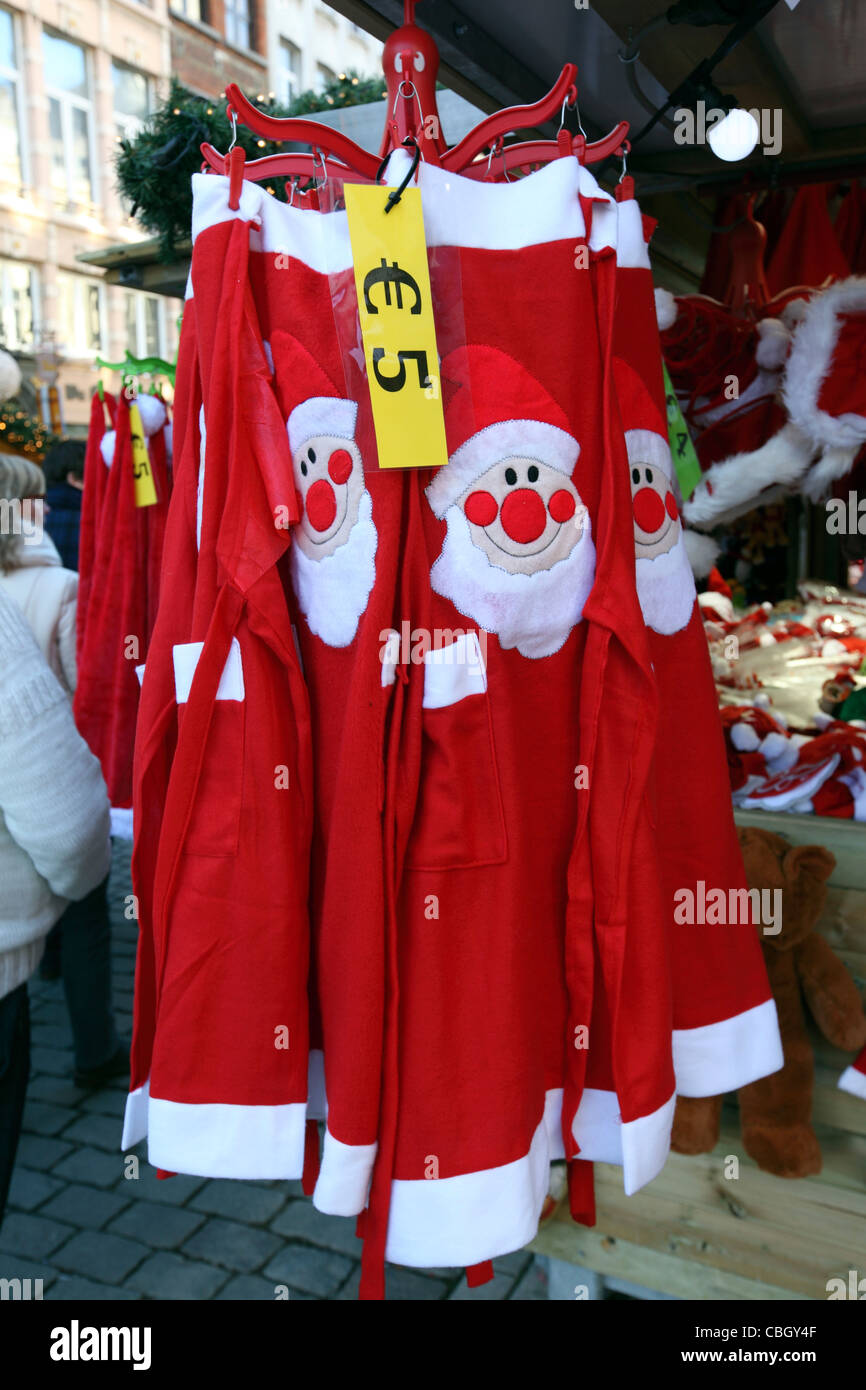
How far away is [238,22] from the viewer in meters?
17.3

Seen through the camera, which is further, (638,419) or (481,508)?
(638,419)

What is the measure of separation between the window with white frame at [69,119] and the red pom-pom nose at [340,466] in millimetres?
16137

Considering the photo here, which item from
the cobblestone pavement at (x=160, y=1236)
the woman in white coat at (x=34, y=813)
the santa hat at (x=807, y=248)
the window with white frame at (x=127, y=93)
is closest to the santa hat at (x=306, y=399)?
the woman in white coat at (x=34, y=813)

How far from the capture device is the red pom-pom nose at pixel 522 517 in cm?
111

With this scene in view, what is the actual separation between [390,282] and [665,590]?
499 mm

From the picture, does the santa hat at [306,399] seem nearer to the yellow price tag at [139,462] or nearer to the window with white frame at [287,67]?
the yellow price tag at [139,462]

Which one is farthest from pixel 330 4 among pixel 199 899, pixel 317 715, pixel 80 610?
pixel 80 610

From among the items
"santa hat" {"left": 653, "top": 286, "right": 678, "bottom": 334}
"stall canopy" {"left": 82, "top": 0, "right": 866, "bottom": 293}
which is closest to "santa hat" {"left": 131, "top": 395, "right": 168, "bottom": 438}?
"stall canopy" {"left": 82, "top": 0, "right": 866, "bottom": 293}

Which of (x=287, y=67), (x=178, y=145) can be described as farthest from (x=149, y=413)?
(x=287, y=67)

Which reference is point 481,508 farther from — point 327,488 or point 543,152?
point 543,152

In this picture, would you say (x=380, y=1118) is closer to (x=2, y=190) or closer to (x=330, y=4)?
(x=330, y=4)

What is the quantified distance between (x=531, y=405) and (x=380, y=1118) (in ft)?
2.72

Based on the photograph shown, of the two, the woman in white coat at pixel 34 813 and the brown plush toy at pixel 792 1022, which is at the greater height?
the woman in white coat at pixel 34 813
